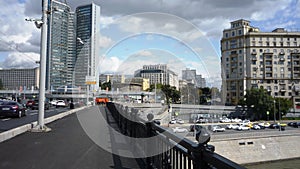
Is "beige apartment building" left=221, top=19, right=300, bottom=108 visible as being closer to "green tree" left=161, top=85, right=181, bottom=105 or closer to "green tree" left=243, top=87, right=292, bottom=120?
"green tree" left=243, top=87, right=292, bottom=120

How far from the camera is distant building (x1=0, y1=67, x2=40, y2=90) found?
255ft

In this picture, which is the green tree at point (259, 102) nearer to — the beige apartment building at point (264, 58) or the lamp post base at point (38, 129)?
the beige apartment building at point (264, 58)

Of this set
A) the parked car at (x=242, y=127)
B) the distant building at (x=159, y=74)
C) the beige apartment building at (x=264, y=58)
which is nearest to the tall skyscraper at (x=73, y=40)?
the distant building at (x=159, y=74)

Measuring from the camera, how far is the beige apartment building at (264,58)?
74.5 meters

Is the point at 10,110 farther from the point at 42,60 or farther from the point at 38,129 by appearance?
the point at 42,60

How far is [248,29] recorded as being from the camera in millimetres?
76312

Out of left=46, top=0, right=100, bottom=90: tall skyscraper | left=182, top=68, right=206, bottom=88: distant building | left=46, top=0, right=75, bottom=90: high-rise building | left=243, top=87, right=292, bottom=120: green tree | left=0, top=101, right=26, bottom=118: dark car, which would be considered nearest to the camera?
left=182, top=68, right=206, bottom=88: distant building

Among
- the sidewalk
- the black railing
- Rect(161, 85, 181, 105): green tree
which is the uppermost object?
Rect(161, 85, 181, 105): green tree

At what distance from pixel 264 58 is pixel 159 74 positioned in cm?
7539

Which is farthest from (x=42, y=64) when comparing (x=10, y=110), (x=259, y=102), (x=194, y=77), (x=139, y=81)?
(x=259, y=102)

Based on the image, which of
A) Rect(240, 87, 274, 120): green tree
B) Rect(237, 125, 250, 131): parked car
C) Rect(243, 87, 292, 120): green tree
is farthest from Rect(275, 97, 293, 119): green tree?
Rect(237, 125, 250, 131): parked car

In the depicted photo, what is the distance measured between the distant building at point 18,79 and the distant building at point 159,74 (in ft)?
242

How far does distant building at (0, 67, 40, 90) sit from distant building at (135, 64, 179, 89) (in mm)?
73791

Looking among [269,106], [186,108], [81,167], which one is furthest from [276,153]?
[81,167]
